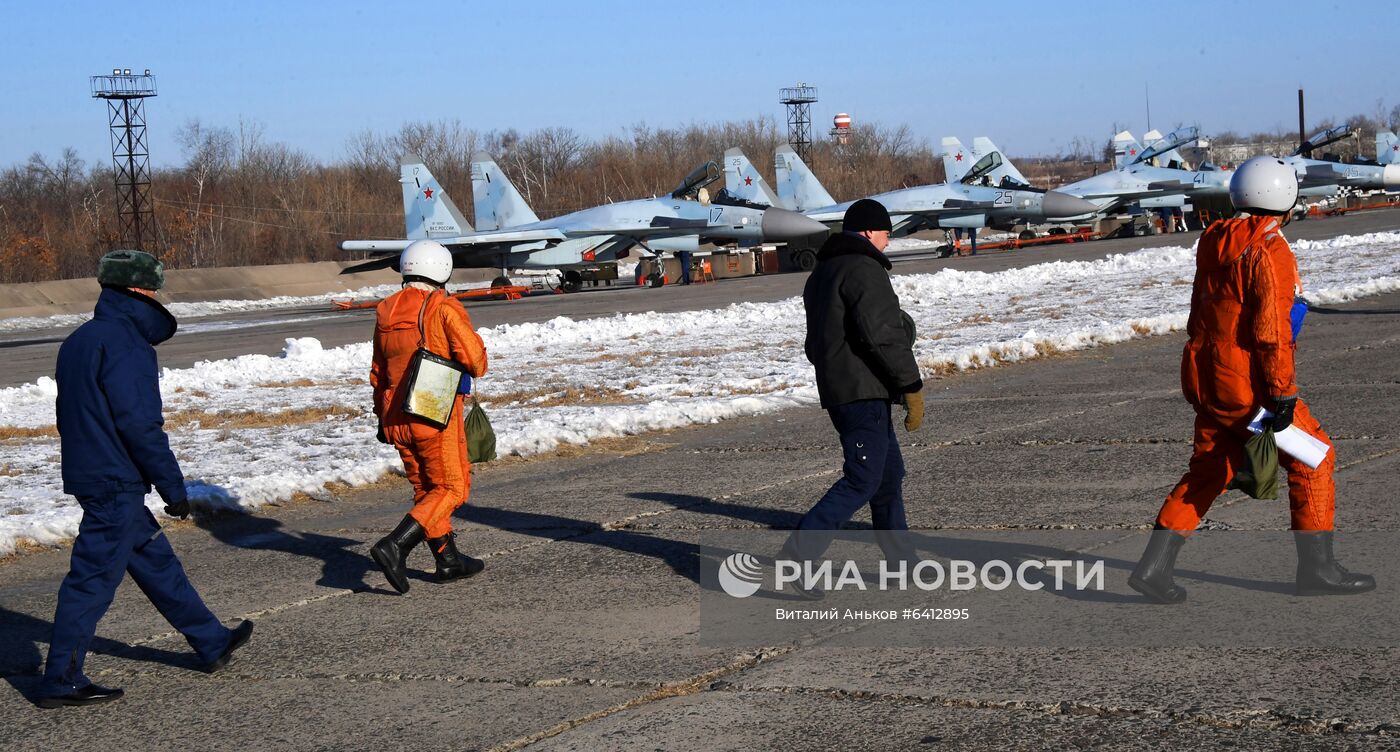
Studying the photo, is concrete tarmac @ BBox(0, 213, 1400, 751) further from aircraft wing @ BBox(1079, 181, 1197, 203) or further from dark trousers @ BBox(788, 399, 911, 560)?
aircraft wing @ BBox(1079, 181, 1197, 203)

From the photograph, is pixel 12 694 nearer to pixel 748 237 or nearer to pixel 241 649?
pixel 241 649

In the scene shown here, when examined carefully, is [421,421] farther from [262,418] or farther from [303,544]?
[262,418]

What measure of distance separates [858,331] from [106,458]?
3.11 metres

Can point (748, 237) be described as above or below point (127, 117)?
below

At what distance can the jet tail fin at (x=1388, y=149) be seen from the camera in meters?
66.9

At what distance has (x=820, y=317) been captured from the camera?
19.6ft

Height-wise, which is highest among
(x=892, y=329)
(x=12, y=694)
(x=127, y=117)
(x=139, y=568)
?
(x=127, y=117)

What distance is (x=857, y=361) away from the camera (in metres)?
5.91

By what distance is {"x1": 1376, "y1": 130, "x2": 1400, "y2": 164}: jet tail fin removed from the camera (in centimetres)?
6688

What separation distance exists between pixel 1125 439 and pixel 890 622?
493cm

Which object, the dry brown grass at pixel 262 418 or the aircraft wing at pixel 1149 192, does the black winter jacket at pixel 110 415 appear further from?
the aircraft wing at pixel 1149 192

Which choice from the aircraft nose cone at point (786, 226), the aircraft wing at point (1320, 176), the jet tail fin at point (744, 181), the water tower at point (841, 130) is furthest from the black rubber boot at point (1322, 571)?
the water tower at point (841, 130)

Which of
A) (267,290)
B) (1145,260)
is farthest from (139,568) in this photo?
(267,290)

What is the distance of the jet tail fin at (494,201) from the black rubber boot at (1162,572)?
40514 millimetres
